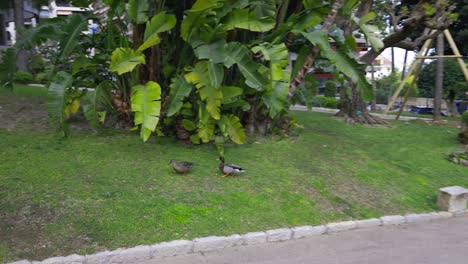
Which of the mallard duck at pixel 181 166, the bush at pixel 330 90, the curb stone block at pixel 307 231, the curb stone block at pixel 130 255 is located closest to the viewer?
the curb stone block at pixel 130 255

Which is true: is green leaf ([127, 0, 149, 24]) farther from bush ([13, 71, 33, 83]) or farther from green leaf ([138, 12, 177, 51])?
bush ([13, 71, 33, 83])

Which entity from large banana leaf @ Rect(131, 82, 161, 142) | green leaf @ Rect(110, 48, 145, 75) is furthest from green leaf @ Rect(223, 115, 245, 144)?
green leaf @ Rect(110, 48, 145, 75)

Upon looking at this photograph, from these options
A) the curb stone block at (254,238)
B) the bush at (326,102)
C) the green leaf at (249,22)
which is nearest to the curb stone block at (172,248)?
the curb stone block at (254,238)

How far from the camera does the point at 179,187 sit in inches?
263

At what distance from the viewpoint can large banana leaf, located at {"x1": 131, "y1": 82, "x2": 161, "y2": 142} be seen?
7172 mm

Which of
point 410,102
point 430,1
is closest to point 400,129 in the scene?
point 430,1

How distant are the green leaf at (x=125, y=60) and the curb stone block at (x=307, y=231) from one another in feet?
13.2

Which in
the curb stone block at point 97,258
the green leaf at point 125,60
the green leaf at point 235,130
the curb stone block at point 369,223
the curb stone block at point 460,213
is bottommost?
the curb stone block at point 460,213

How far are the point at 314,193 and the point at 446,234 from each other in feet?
6.58

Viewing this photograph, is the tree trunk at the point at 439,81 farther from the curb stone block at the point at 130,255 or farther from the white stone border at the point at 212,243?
the curb stone block at the point at 130,255

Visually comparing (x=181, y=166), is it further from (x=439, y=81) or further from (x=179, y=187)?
(x=439, y=81)

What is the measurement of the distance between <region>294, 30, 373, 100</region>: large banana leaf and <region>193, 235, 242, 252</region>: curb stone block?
427 centimetres

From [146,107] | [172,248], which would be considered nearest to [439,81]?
[146,107]

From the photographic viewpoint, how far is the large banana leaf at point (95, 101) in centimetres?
844
